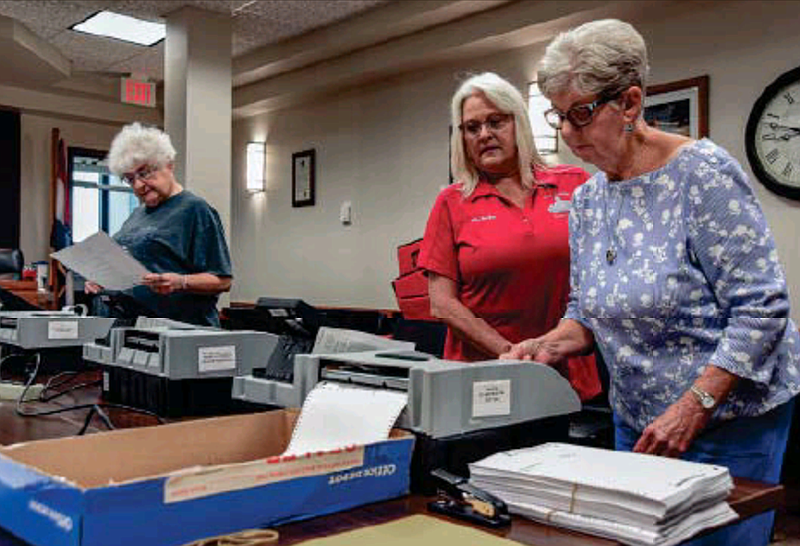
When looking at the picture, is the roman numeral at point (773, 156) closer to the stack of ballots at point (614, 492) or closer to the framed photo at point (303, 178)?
the stack of ballots at point (614, 492)

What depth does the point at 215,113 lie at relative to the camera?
5.42m

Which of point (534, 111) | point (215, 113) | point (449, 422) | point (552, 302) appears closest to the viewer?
point (449, 422)

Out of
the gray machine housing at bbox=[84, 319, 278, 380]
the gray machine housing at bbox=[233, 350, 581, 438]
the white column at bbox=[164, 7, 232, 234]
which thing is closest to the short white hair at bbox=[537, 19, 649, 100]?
the gray machine housing at bbox=[233, 350, 581, 438]

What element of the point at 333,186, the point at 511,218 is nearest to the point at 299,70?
the point at 333,186

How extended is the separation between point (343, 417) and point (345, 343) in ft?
0.78

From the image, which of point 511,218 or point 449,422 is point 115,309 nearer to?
point 511,218

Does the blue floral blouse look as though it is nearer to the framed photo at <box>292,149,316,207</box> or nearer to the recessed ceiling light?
the recessed ceiling light

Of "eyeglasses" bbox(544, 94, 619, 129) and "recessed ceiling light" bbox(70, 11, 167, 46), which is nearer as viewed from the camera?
"eyeglasses" bbox(544, 94, 619, 129)

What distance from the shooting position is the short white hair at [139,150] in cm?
265

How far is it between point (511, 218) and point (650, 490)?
1000mm

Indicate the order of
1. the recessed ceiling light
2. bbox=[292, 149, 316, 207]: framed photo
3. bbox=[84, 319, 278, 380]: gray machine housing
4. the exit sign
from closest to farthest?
bbox=[84, 319, 278, 380]: gray machine housing → the recessed ceiling light → the exit sign → bbox=[292, 149, 316, 207]: framed photo

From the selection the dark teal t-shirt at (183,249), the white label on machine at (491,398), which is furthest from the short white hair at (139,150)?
the white label on machine at (491,398)

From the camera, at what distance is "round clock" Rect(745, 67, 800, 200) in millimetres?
3668

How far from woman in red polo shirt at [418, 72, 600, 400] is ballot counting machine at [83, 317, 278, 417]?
426mm
